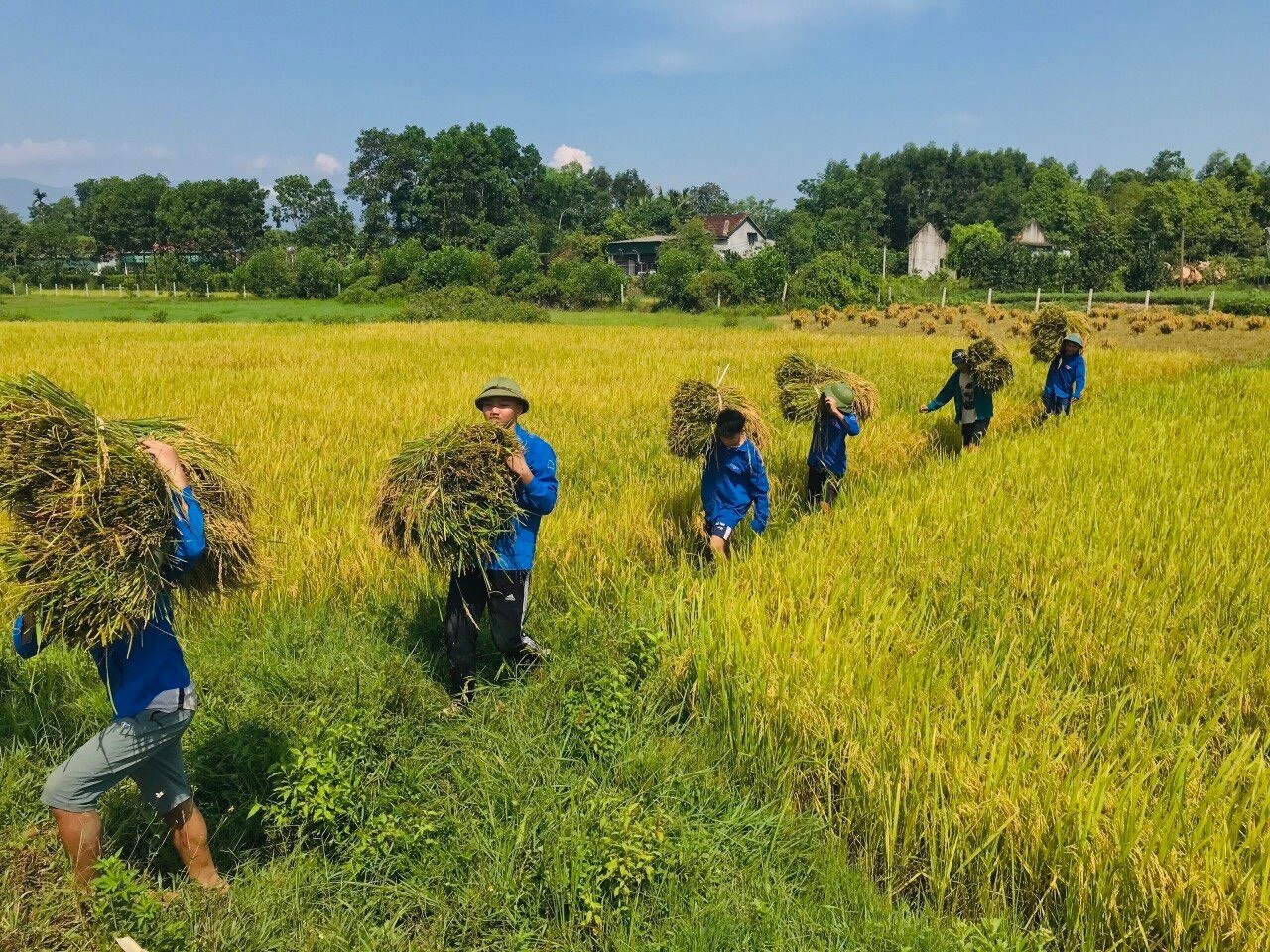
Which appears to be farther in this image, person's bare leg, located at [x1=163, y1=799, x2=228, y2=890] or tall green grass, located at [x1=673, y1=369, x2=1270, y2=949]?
person's bare leg, located at [x1=163, y1=799, x2=228, y2=890]

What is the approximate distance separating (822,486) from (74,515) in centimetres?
540

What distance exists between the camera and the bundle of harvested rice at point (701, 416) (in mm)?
5734

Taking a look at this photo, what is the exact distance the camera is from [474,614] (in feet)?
12.7

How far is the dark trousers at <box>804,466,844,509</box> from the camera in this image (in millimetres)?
6432

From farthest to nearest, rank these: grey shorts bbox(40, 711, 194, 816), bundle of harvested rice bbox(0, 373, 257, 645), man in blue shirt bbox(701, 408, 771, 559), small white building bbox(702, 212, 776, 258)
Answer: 1. small white building bbox(702, 212, 776, 258)
2. man in blue shirt bbox(701, 408, 771, 559)
3. grey shorts bbox(40, 711, 194, 816)
4. bundle of harvested rice bbox(0, 373, 257, 645)

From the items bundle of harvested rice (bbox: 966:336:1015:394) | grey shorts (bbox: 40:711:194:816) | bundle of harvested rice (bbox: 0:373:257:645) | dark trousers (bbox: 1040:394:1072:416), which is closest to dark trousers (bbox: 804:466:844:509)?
bundle of harvested rice (bbox: 966:336:1015:394)

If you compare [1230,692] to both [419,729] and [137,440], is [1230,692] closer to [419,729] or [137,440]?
[419,729]

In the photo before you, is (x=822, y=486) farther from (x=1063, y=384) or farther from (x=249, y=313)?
(x=249, y=313)

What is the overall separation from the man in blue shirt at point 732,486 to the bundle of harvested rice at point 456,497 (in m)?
1.82

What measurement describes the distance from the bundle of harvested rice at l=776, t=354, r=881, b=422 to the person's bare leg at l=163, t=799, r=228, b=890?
18.8 feet

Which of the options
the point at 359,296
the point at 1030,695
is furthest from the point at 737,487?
the point at 359,296

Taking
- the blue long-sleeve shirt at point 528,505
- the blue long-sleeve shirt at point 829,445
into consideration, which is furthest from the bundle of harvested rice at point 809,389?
the blue long-sleeve shirt at point 528,505

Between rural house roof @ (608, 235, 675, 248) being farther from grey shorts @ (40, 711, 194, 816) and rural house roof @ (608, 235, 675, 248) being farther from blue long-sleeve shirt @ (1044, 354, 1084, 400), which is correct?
grey shorts @ (40, 711, 194, 816)

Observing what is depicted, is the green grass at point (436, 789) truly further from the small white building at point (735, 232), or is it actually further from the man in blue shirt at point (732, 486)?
the small white building at point (735, 232)
